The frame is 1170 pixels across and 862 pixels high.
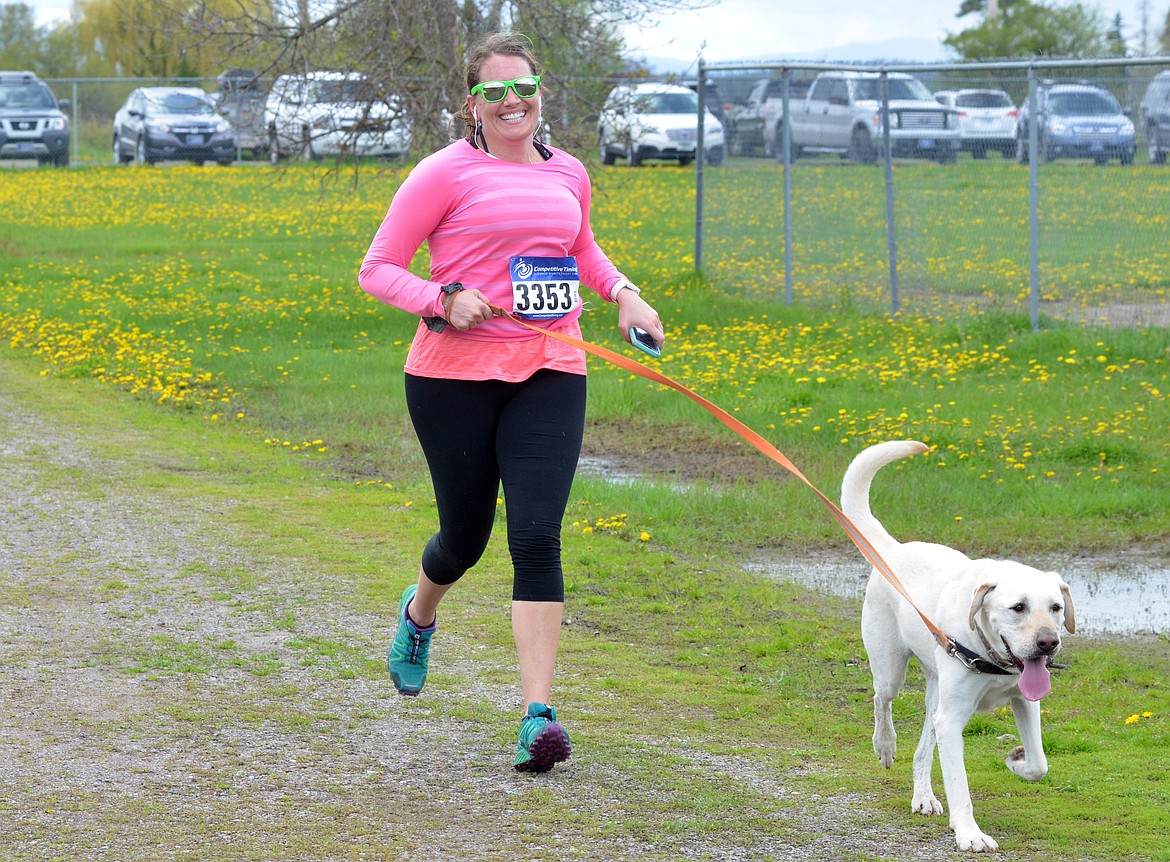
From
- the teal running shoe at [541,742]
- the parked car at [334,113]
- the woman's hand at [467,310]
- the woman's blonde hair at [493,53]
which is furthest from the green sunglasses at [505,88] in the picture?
the parked car at [334,113]

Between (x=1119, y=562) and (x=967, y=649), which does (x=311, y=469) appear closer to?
(x=1119, y=562)

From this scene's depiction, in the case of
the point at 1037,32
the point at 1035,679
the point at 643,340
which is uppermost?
the point at 1037,32

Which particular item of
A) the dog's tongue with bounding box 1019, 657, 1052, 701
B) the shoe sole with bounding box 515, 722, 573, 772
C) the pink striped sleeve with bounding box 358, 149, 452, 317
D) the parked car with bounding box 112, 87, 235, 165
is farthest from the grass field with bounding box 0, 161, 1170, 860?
the parked car with bounding box 112, 87, 235, 165

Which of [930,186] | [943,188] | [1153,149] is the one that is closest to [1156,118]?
[1153,149]

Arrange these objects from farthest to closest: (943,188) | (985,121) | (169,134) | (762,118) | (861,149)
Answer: (169,134), (762,118), (861,149), (943,188), (985,121)

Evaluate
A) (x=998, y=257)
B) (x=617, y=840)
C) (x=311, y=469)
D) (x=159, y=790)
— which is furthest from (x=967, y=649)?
(x=998, y=257)

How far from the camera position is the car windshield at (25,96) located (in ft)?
106

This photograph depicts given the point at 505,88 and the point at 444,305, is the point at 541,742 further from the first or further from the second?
the point at 505,88

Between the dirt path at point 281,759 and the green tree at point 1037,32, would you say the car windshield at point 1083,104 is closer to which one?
the dirt path at point 281,759

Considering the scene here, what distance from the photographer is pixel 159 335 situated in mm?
13242

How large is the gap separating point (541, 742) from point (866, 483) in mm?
1156

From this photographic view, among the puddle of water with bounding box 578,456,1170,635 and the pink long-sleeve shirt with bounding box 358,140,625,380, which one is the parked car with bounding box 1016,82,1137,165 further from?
the pink long-sleeve shirt with bounding box 358,140,625,380

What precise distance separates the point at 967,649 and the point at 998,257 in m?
9.08

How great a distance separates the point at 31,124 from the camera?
31.8 metres
